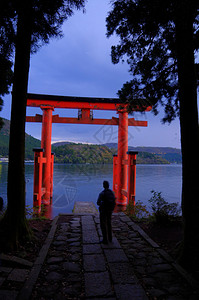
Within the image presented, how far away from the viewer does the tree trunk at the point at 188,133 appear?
3.52 m

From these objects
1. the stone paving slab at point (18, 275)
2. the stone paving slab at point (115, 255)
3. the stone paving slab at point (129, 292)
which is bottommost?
the stone paving slab at point (115, 255)

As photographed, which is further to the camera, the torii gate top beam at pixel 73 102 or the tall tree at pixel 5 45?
the torii gate top beam at pixel 73 102

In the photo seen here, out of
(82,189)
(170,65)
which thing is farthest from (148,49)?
(82,189)

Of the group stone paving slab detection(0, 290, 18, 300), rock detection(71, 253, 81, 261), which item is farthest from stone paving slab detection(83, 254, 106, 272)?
stone paving slab detection(0, 290, 18, 300)

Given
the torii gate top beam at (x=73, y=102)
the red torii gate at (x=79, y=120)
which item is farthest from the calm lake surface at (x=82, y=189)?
the torii gate top beam at (x=73, y=102)

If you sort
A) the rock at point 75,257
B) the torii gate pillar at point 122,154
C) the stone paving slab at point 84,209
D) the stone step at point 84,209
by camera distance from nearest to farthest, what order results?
the rock at point 75,257 → the stone step at point 84,209 → the stone paving slab at point 84,209 → the torii gate pillar at point 122,154

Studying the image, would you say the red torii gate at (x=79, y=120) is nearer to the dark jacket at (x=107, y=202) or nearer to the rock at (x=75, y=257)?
the dark jacket at (x=107, y=202)

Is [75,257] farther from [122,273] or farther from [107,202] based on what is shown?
[107,202]

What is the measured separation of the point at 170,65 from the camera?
16.0ft

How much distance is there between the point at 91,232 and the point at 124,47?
489 cm

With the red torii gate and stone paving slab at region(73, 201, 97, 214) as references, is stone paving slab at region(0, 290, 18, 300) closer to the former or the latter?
stone paving slab at region(73, 201, 97, 214)

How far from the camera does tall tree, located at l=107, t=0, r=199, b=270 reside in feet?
11.7

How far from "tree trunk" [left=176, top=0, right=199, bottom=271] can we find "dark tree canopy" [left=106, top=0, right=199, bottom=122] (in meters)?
0.51

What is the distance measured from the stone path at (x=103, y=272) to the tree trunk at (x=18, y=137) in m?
0.90
